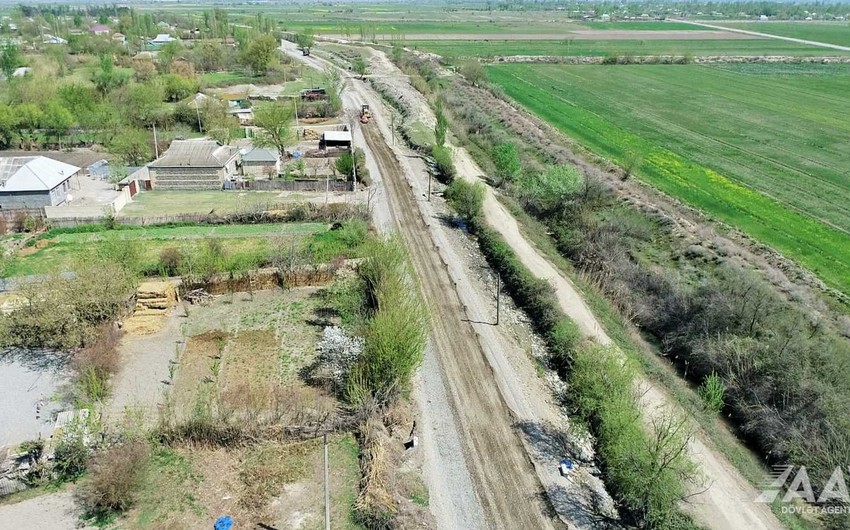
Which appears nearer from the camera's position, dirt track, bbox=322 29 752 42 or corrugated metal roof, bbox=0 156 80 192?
corrugated metal roof, bbox=0 156 80 192

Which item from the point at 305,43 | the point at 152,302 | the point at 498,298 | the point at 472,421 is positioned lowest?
the point at 472,421

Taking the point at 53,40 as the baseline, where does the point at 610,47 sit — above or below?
above

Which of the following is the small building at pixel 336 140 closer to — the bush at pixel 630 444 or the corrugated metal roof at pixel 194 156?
the corrugated metal roof at pixel 194 156

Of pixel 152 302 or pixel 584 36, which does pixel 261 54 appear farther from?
pixel 584 36

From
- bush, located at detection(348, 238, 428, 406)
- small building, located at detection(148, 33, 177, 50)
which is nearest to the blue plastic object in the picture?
bush, located at detection(348, 238, 428, 406)

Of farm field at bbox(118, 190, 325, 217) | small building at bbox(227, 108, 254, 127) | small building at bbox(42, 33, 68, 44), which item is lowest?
farm field at bbox(118, 190, 325, 217)

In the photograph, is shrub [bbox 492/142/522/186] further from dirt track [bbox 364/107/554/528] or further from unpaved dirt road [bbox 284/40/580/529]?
unpaved dirt road [bbox 284/40/580/529]

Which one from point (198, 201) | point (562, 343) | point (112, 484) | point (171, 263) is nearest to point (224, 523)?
point (112, 484)
